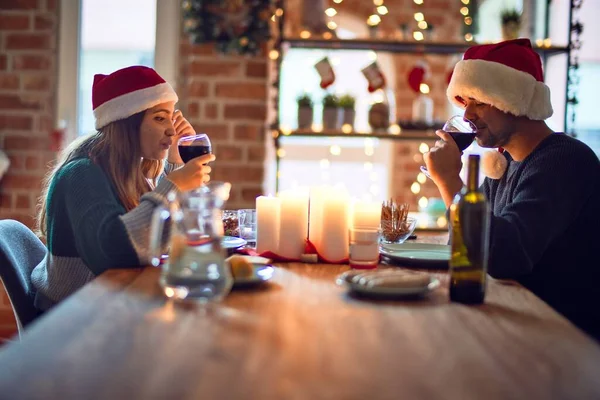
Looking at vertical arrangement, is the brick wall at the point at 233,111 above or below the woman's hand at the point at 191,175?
above

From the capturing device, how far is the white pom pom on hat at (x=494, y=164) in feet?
7.08

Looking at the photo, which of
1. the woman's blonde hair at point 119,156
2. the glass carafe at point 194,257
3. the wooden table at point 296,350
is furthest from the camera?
the woman's blonde hair at point 119,156

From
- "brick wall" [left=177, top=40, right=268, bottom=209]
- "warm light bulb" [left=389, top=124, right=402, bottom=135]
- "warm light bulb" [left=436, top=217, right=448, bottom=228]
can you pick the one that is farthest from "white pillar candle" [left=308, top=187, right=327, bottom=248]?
"warm light bulb" [left=436, top=217, right=448, bottom=228]

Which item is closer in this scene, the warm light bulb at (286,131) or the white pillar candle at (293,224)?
the white pillar candle at (293,224)

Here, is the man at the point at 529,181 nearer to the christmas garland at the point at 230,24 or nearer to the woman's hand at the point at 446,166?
the woman's hand at the point at 446,166

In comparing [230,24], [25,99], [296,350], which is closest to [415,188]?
[230,24]

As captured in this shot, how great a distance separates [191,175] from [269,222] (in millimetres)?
233

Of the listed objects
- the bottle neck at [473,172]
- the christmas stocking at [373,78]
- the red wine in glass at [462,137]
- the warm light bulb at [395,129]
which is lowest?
the bottle neck at [473,172]

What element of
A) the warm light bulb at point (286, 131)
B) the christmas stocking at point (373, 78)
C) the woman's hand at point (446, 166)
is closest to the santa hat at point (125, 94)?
the woman's hand at point (446, 166)

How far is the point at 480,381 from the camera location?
0.91m

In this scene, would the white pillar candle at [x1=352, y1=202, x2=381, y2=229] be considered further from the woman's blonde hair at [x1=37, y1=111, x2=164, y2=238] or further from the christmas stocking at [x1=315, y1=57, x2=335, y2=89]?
the christmas stocking at [x1=315, y1=57, x2=335, y2=89]

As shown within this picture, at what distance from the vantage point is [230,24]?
3.30 m

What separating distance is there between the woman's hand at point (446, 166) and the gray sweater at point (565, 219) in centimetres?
14

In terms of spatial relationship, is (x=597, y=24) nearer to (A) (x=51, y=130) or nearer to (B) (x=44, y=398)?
(A) (x=51, y=130)
